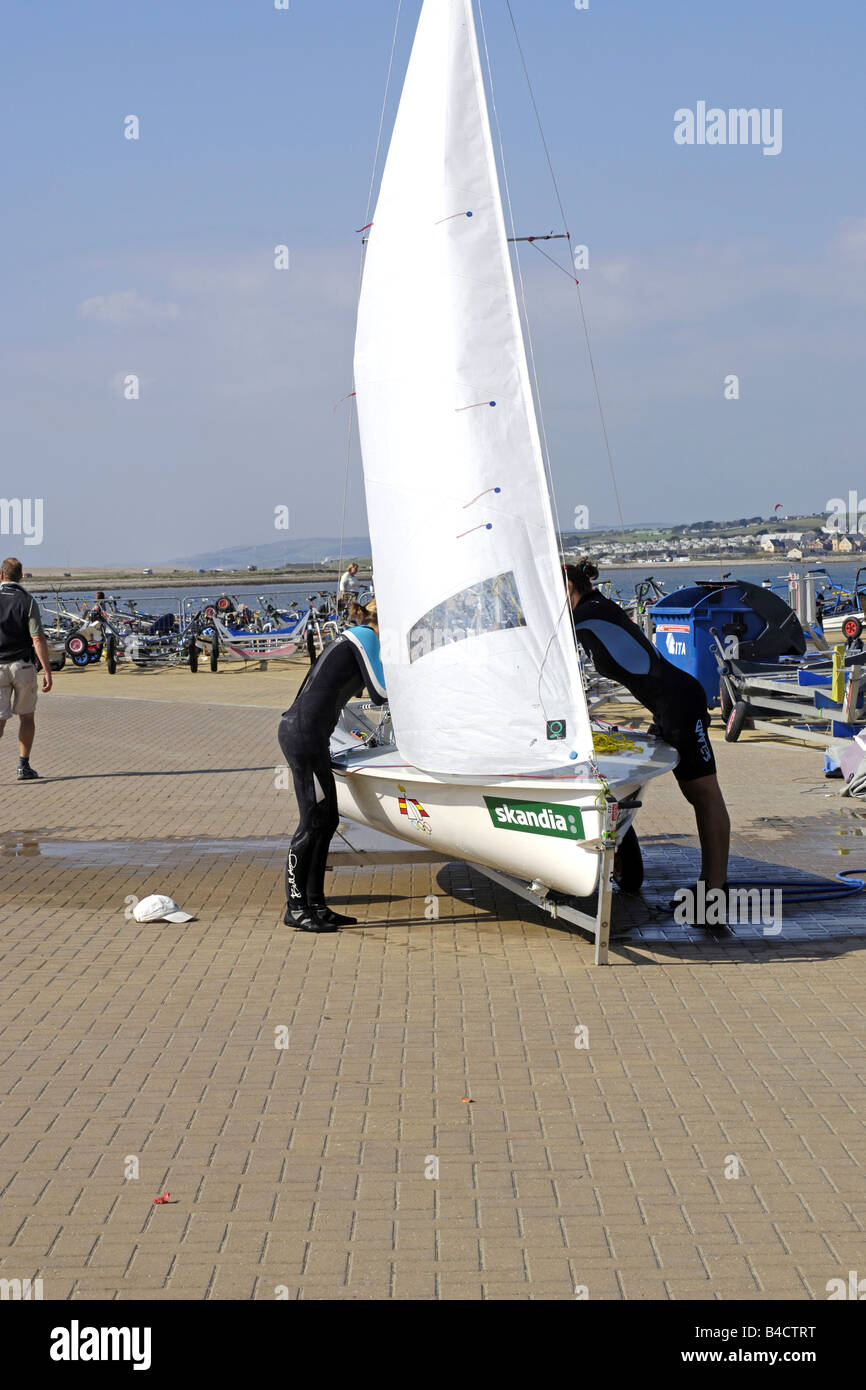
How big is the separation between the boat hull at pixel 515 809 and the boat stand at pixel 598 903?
5 centimetres

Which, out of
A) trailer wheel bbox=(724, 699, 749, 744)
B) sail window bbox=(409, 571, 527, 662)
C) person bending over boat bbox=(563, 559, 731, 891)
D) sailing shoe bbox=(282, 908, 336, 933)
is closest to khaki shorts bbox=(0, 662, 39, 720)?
sailing shoe bbox=(282, 908, 336, 933)

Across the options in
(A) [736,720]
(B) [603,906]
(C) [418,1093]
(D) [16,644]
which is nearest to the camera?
(C) [418,1093]

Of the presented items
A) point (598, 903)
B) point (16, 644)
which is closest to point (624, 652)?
point (598, 903)

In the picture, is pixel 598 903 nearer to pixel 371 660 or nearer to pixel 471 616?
pixel 471 616

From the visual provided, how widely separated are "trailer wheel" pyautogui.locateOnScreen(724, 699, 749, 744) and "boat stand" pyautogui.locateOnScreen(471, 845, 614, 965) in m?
8.59

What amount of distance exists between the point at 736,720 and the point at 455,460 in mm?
9243

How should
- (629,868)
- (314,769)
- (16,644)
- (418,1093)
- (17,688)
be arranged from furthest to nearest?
(17,688), (16,644), (629,868), (314,769), (418,1093)

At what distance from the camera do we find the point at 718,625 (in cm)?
1825

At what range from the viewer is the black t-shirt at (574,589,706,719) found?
27.1ft

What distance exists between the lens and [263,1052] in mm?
6320

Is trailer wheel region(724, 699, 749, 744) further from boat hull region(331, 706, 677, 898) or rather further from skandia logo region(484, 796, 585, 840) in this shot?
skandia logo region(484, 796, 585, 840)

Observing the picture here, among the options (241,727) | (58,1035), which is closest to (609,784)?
(58,1035)

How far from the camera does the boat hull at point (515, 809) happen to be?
7.38 metres
